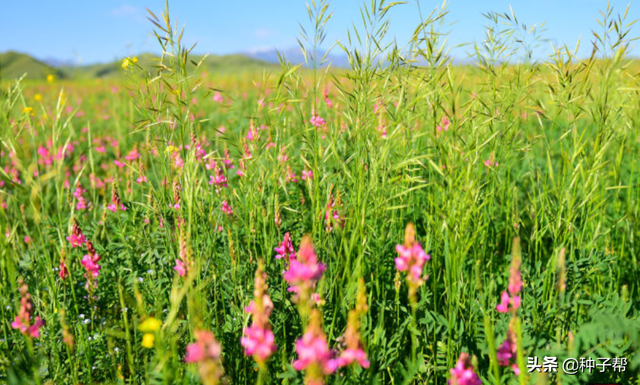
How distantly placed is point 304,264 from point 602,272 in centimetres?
211

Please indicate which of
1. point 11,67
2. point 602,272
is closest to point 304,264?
point 602,272

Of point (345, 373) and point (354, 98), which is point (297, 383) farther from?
point (354, 98)

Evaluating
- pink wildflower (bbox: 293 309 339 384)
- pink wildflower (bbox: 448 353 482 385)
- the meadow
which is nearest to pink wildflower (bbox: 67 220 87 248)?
the meadow

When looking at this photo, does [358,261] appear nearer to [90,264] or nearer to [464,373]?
[464,373]

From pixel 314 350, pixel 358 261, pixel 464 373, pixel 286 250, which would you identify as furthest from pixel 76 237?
pixel 464 373

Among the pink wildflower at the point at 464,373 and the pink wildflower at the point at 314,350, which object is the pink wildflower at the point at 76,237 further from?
the pink wildflower at the point at 464,373

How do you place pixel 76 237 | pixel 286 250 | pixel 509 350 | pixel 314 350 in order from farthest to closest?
pixel 76 237, pixel 286 250, pixel 509 350, pixel 314 350

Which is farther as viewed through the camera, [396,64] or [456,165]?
[396,64]

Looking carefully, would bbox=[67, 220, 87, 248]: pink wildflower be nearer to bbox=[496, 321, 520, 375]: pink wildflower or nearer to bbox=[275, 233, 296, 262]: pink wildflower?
bbox=[275, 233, 296, 262]: pink wildflower

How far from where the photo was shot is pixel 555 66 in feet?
6.77

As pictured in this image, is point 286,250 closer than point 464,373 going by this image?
No

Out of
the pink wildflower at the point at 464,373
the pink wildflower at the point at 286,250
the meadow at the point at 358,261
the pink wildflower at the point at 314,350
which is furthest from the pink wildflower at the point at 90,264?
the pink wildflower at the point at 464,373

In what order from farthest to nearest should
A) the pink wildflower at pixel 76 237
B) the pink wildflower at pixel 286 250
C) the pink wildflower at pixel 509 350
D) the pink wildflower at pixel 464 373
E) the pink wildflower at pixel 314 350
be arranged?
the pink wildflower at pixel 76 237
the pink wildflower at pixel 286 250
the pink wildflower at pixel 509 350
the pink wildflower at pixel 464 373
the pink wildflower at pixel 314 350

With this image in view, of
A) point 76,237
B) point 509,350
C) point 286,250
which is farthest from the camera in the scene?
point 76,237
